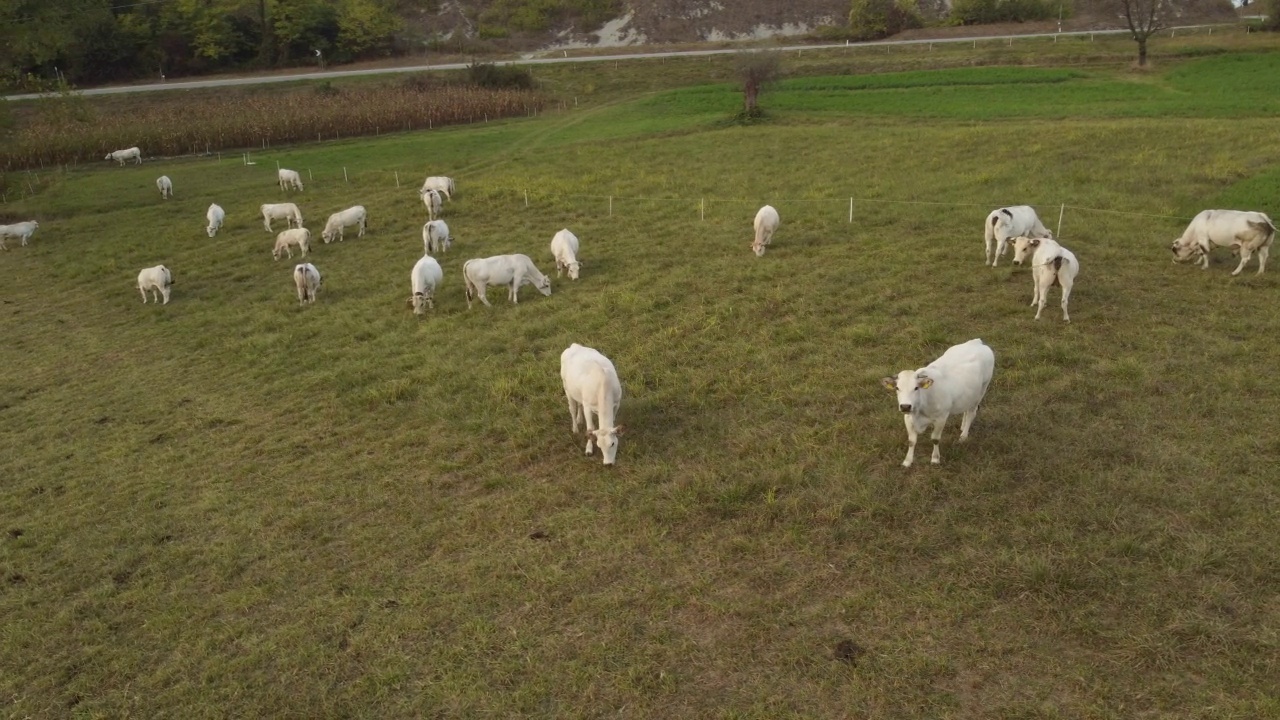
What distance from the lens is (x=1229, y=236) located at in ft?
53.8

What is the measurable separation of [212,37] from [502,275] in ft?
201

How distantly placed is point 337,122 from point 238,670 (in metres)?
44.0

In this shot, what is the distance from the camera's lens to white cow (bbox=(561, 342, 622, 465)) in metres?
11.1

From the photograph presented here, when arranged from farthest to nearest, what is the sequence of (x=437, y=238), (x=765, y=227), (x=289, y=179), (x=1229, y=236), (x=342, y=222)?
(x=289, y=179)
(x=342, y=222)
(x=437, y=238)
(x=765, y=227)
(x=1229, y=236)

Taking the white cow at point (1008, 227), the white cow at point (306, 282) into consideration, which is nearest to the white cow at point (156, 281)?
the white cow at point (306, 282)

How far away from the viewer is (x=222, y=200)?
32625 millimetres

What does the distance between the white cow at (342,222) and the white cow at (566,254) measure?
8817mm

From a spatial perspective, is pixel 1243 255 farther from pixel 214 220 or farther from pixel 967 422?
pixel 214 220

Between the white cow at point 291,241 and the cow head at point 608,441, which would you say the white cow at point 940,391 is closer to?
the cow head at point 608,441

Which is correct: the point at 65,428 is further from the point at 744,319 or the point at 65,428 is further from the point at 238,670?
the point at 744,319

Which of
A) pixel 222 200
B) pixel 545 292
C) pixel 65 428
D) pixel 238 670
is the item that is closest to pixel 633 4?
pixel 222 200

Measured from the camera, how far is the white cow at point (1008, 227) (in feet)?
58.4

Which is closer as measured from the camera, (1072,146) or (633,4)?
(1072,146)

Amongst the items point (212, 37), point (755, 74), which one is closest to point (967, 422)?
point (755, 74)
